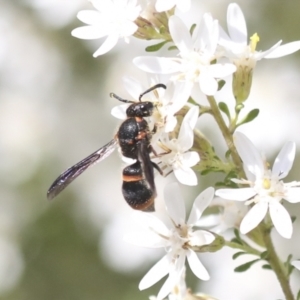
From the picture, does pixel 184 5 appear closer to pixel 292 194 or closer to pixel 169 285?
pixel 292 194

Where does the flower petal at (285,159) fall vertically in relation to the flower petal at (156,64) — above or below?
below

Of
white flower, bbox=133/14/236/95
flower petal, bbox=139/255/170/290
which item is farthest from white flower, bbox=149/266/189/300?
white flower, bbox=133/14/236/95

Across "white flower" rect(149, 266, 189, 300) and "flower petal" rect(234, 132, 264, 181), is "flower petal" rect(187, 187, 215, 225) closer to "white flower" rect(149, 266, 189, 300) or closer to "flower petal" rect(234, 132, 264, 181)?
"flower petal" rect(234, 132, 264, 181)

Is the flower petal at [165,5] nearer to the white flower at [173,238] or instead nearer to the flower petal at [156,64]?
the flower petal at [156,64]

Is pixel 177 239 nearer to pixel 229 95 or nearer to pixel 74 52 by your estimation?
pixel 229 95

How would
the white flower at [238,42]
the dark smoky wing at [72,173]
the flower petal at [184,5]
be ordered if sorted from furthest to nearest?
the dark smoky wing at [72,173] → the white flower at [238,42] → the flower petal at [184,5]

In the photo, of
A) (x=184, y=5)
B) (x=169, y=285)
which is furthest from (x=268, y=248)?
(x=184, y=5)

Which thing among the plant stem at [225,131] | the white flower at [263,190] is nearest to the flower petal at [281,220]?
the white flower at [263,190]
